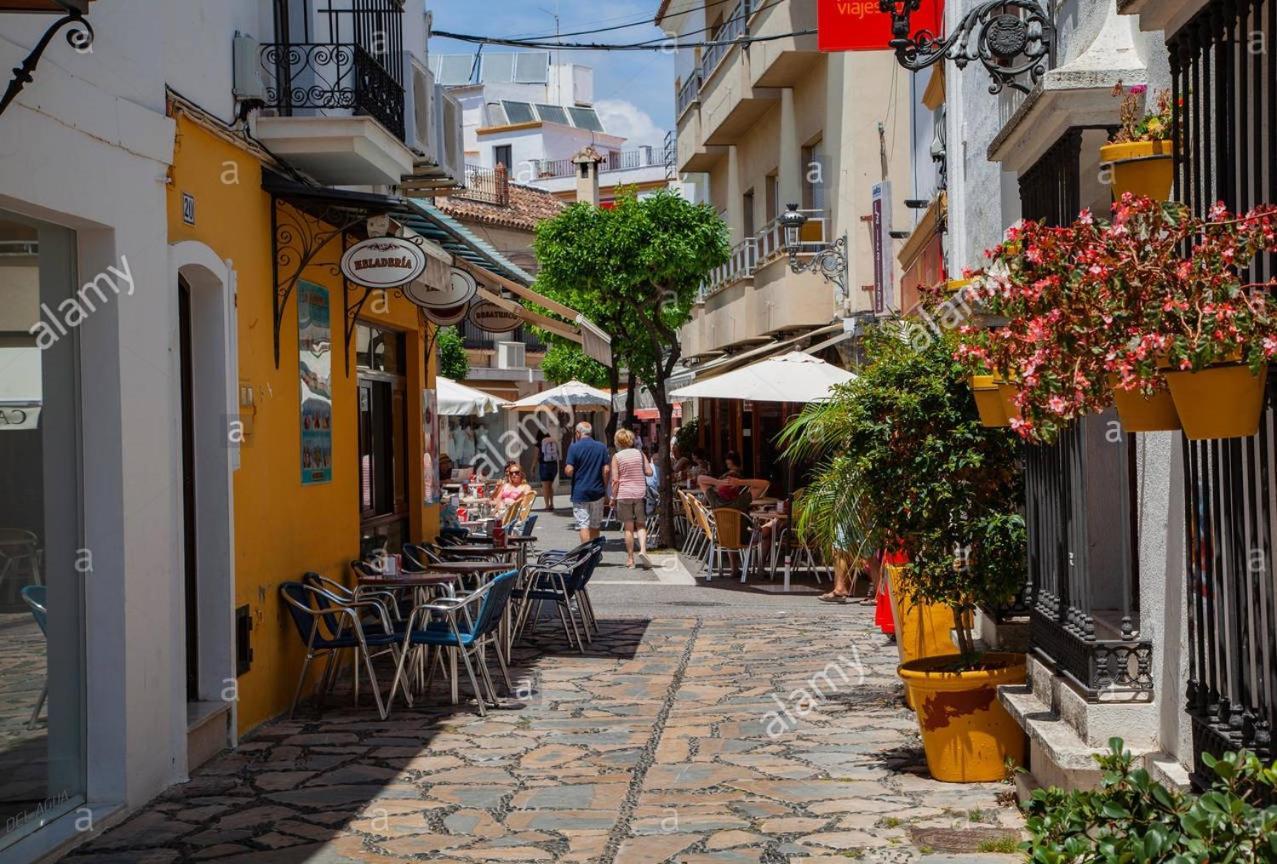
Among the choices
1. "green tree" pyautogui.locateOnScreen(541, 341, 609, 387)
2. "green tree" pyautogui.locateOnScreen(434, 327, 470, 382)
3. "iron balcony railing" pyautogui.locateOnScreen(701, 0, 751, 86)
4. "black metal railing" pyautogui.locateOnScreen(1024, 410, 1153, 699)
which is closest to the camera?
"black metal railing" pyautogui.locateOnScreen(1024, 410, 1153, 699)

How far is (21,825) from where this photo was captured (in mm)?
6852

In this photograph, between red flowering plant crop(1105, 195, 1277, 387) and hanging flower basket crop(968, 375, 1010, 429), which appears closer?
red flowering plant crop(1105, 195, 1277, 387)

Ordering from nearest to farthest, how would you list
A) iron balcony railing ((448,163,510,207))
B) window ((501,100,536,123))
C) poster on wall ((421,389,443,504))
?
poster on wall ((421,389,443,504))
iron balcony railing ((448,163,510,207))
window ((501,100,536,123))

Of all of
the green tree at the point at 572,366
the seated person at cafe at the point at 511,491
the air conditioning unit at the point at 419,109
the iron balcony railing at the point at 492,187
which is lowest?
the seated person at cafe at the point at 511,491

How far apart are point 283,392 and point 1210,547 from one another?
23.5 ft

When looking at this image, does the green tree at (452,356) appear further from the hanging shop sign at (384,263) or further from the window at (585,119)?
the hanging shop sign at (384,263)

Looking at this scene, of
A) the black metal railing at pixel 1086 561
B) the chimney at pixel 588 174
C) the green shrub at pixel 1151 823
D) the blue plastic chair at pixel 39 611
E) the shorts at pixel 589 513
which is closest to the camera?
the green shrub at pixel 1151 823

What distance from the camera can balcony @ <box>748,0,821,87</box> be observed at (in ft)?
71.2

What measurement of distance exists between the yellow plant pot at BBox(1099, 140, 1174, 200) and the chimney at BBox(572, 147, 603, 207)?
4859 centimetres

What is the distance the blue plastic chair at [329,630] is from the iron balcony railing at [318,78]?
3367mm

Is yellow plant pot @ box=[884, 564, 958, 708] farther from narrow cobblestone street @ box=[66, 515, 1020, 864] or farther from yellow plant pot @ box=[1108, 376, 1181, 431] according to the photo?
yellow plant pot @ box=[1108, 376, 1181, 431]

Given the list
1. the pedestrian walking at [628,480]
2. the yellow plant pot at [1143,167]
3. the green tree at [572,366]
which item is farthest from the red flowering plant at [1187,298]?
the green tree at [572,366]

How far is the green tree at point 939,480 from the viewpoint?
27.7ft

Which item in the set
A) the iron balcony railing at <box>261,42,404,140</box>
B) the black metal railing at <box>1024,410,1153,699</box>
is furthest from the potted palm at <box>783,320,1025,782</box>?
the iron balcony railing at <box>261,42,404,140</box>
